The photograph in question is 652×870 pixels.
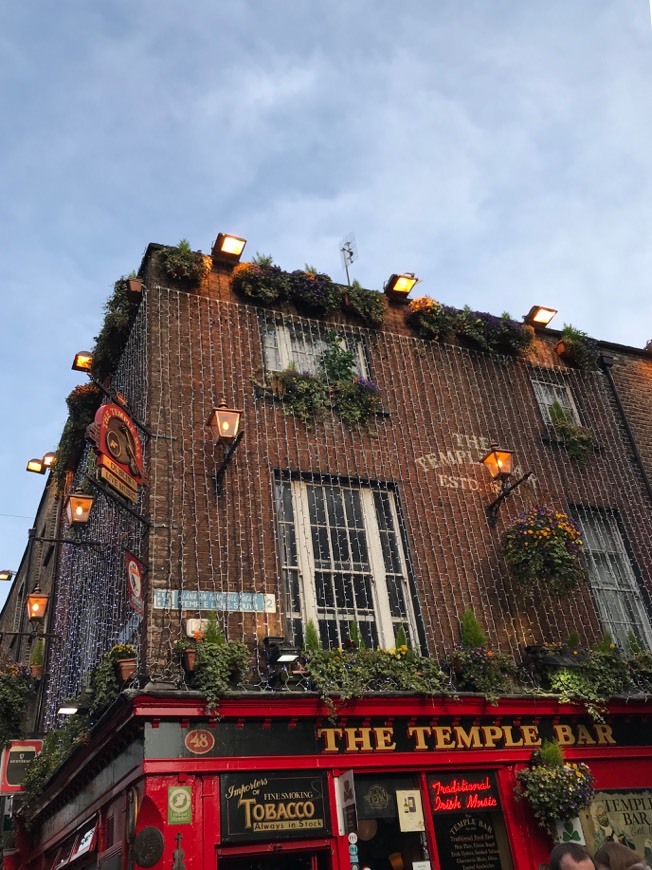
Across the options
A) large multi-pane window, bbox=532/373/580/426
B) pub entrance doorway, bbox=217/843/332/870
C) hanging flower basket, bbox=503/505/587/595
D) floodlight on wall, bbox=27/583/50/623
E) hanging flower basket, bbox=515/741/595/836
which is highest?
large multi-pane window, bbox=532/373/580/426

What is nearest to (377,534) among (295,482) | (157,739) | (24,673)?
(295,482)

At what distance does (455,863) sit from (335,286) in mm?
9448

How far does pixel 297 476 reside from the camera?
12023 mm

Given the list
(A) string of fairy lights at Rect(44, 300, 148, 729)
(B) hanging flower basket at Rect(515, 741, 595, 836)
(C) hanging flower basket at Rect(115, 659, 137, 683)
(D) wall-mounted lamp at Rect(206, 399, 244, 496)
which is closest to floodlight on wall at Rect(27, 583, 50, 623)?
(A) string of fairy lights at Rect(44, 300, 148, 729)

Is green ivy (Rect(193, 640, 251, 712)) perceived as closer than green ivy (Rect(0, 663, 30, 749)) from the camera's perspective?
Yes

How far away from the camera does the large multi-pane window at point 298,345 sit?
13289 mm

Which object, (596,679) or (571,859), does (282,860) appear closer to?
(596,679)

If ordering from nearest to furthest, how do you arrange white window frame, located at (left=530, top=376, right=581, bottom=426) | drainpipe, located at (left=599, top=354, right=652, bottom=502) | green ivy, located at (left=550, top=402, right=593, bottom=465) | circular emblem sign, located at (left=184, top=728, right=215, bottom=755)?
1. circular emblem sign, located at (left=184, top=728, right=215, bottom=755)
2. green ivy, located at (left=550, top=402, right=593, bottom=465)
3. drainpipe, located at (left=599, top=354, right=652, bottom=502)
4. white window frame, located at (left=530, top=376, right=581, bottom=426)

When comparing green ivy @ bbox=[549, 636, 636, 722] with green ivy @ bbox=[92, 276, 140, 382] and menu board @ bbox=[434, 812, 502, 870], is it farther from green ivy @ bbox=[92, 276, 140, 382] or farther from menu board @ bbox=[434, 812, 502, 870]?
green ivy @ bbox=[92, 276, 140, 382]

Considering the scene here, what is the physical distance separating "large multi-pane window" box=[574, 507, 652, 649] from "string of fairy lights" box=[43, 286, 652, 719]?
27 cm

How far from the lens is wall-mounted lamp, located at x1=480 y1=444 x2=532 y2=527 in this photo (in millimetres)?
12867

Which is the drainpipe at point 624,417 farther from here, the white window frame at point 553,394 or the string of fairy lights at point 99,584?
the string of fairy lights at point 99,584

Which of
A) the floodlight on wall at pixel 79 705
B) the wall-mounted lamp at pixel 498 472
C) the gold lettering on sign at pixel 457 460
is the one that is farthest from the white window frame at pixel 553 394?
the floodlight on wall at pixel 79 705

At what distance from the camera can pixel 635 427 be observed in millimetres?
15898
